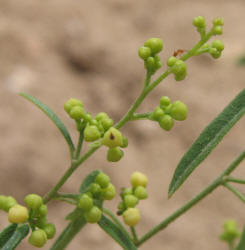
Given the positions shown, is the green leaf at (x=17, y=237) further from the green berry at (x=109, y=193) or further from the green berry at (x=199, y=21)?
the green berry at (x=199, y=21)

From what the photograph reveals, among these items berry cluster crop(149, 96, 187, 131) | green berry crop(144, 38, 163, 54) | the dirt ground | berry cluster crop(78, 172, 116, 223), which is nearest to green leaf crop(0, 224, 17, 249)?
berry cluster crop(78, 172, 116, 223)

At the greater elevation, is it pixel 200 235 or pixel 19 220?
pixel 200 235

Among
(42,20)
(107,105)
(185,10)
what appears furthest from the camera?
(185,10)

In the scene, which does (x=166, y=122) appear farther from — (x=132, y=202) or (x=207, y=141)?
(x=132, y=202)

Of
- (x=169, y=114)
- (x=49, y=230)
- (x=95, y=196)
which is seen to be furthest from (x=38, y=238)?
(x=169, y=114)

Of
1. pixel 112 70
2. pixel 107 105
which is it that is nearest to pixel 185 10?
pixel 112 70

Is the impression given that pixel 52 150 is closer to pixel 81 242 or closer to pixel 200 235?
pixel 81 242

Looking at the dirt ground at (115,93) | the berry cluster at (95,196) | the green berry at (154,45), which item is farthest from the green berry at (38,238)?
the dirt ground at (115,93)
